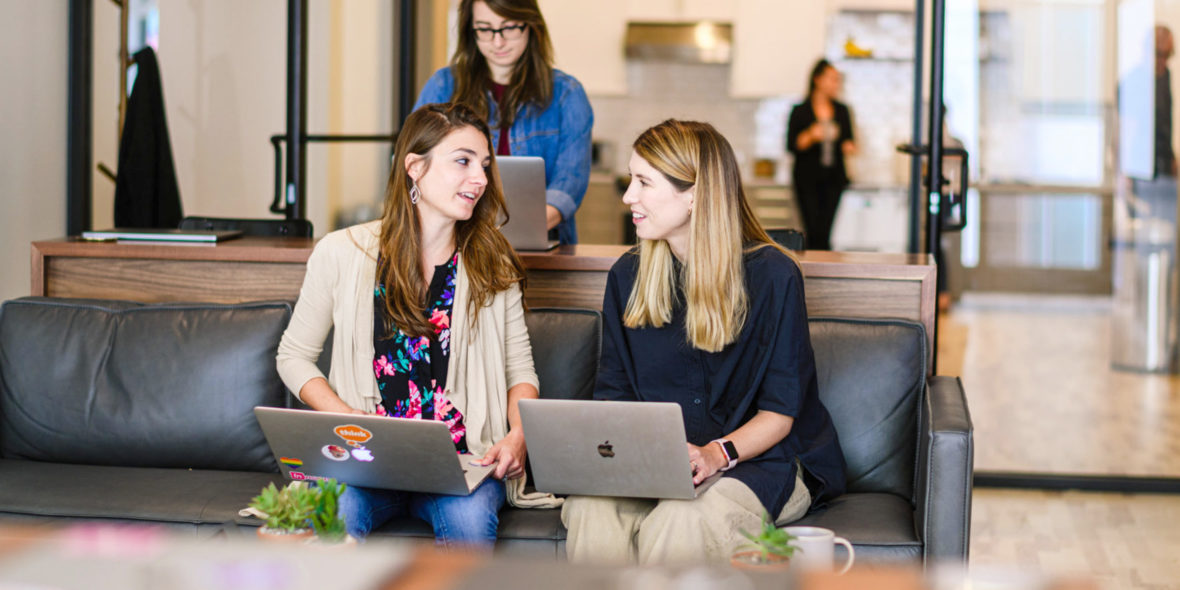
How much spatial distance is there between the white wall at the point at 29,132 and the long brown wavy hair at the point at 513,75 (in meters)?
1.75

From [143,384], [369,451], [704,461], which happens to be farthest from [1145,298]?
[143,384]

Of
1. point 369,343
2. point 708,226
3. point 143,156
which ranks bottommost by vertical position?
point 369,343

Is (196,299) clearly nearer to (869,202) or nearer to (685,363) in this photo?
(685,363)

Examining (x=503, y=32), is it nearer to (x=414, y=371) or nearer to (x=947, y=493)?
(x=414, y=371)

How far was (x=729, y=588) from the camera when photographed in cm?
73

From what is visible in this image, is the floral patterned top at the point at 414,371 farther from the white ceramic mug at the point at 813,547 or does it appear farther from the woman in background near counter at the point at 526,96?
the white ceramic mug at the point at 813,547

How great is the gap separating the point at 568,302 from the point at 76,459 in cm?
115

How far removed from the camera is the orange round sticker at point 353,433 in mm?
1968

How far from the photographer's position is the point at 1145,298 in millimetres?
3918

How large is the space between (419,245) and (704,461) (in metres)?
0.75

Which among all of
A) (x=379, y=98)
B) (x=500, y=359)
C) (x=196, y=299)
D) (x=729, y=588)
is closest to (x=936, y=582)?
(x=729, y=588)

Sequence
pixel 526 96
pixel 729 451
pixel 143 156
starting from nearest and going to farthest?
pixel 729 451
pixel 526 96
pixel 143 156

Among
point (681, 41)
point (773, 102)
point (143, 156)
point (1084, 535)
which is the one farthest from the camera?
point (773, 102)

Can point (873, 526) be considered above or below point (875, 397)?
below
